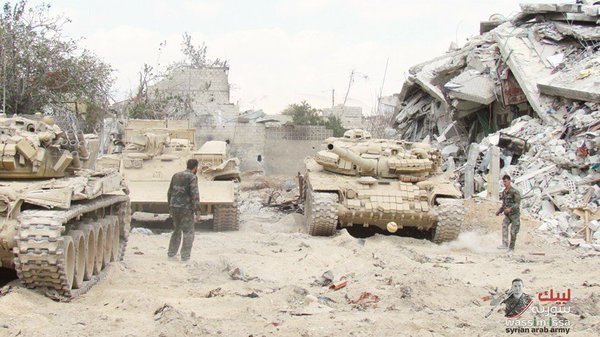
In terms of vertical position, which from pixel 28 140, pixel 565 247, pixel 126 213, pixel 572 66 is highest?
pixel 572 66

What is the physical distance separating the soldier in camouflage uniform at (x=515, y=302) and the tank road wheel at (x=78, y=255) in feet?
13.2

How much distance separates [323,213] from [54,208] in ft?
19.5

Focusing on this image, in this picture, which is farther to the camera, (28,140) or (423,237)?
(423,237)

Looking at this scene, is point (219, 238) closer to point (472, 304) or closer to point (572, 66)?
point (472, 304)

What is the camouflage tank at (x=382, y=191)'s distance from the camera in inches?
500

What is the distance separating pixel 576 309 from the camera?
6.76 m

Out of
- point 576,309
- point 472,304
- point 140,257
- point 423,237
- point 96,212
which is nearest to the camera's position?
point 576,309

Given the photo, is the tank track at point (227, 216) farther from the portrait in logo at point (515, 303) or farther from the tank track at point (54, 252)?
the portrait in logo at point (515, 303)

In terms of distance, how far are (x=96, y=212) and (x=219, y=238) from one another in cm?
401

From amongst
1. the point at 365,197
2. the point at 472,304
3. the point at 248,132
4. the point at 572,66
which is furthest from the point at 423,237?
the point at 248,132

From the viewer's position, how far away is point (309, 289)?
332 inches

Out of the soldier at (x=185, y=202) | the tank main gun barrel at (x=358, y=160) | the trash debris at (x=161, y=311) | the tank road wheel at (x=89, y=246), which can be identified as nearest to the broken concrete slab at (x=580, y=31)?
the tank main gun barrel at (x=358, y=160)

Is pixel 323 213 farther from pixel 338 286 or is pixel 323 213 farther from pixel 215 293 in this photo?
pixel 215 293

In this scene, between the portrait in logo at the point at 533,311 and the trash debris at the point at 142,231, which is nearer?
the portrait in logo at the point at 533,311
